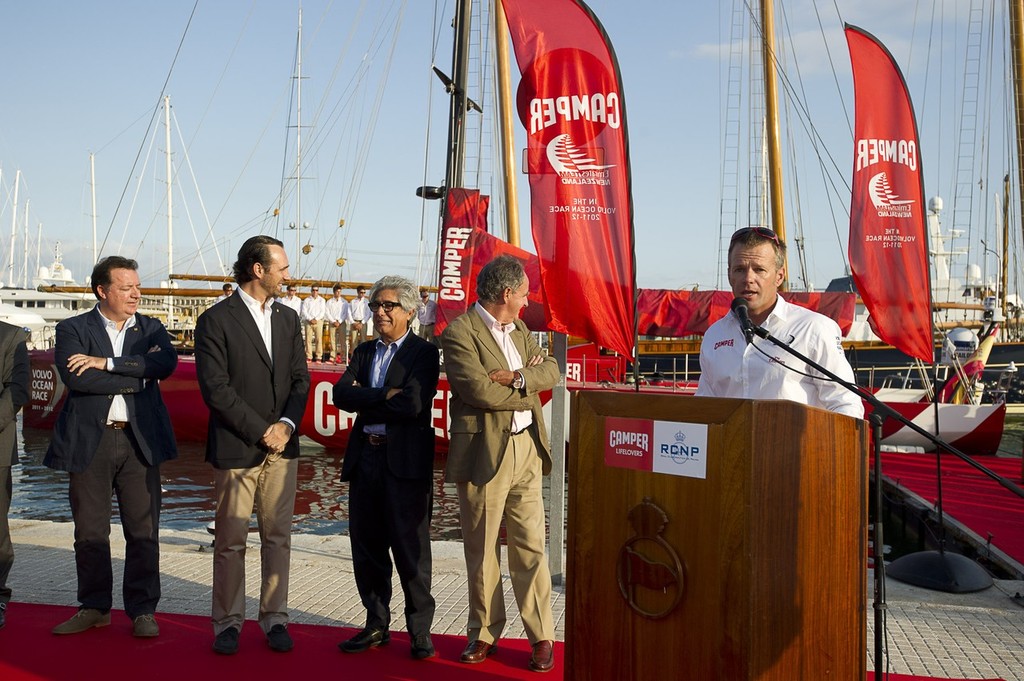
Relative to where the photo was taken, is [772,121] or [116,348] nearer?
[116,348]

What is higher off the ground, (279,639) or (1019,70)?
(1019,70)

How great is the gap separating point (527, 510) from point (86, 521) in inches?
86.8

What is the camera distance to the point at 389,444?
4336mm

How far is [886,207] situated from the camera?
10.4m

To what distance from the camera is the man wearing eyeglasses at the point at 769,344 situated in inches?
130

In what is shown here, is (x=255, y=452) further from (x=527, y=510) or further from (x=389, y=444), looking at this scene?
(x=527, y=510)

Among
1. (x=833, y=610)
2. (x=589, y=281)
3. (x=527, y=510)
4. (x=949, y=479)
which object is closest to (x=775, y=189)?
(x=949, y=479)

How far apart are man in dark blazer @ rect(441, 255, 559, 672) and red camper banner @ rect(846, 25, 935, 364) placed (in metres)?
7.26

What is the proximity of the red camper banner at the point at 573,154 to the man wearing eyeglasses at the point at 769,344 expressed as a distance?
6.78 ft

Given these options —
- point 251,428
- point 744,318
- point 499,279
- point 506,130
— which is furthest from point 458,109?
point 744,318

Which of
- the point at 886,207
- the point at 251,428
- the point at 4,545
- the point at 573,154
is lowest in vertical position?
the point at 4,545

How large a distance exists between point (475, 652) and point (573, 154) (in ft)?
9.31

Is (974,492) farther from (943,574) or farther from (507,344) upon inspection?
(507,344)

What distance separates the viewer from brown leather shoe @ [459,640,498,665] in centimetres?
418
